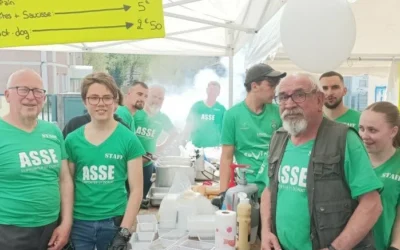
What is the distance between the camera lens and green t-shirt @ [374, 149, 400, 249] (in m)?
1.61

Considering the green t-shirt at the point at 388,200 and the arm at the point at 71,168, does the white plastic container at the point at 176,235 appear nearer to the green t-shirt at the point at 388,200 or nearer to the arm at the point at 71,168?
the arm at the point at 71,168

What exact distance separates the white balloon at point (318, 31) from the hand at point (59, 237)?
1591 millimetres

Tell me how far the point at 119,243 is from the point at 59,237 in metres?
0.31

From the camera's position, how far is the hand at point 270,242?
1.64 metres

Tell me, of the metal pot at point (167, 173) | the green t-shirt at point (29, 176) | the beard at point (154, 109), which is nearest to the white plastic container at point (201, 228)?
the green t-shirt at point (29, 176)

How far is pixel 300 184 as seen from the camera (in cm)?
154

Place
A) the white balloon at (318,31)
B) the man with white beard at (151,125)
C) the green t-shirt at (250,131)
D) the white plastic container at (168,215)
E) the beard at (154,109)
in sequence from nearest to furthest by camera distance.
A: the white plastic container at (168,215) → the white balloon at (318,31) → the green t-shirt at (250,131) → the man with white beard at (151,125) → the beard at (154,109)

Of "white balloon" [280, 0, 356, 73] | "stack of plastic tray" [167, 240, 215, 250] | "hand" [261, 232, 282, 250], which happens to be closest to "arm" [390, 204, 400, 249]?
"hand" [261, 232, 282, 250]

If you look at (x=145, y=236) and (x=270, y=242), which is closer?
(x=270, y=242)

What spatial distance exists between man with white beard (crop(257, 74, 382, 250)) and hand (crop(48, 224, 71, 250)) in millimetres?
923

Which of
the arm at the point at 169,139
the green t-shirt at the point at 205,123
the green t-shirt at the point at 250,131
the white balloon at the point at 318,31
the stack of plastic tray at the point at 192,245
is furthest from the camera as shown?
the green t-shirt at the point at 205,123

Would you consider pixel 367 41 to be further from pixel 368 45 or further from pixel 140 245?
pixel 140 245

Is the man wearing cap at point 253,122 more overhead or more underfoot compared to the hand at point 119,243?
more overhead

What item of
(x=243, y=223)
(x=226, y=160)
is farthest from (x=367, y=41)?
(x=243, y=223)
